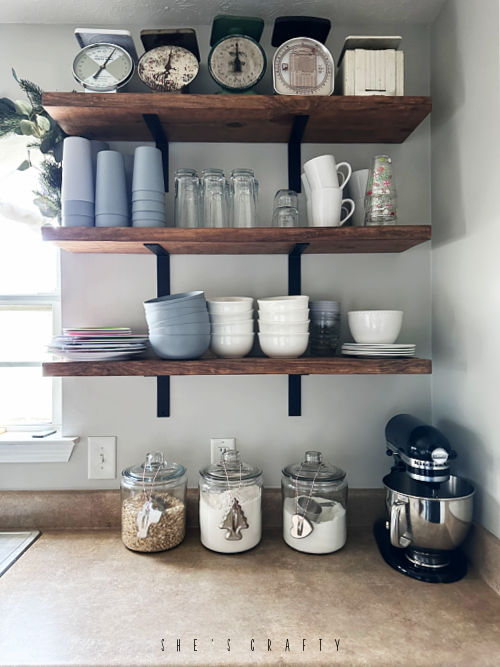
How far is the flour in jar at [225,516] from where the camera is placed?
1289 millimetres

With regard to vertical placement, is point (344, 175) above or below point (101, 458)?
→ above

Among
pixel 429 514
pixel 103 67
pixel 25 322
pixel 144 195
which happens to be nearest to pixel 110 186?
pixel 144 195

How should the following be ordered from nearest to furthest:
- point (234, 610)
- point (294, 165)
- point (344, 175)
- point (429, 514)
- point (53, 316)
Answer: point (234, 610)
point (429, 514)
point (344, 175)
point (294, 165)
point (53, 316)

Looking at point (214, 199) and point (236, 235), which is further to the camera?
point (214, 199)

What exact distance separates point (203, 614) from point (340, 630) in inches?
11.9

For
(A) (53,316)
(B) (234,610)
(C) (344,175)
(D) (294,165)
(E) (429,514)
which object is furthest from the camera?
(A) (53,316)

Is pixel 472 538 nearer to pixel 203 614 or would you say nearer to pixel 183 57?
pixel 203 614

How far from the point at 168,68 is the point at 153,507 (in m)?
1.24

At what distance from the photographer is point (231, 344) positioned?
1.27m

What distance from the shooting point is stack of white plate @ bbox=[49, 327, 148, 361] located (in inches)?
48.6

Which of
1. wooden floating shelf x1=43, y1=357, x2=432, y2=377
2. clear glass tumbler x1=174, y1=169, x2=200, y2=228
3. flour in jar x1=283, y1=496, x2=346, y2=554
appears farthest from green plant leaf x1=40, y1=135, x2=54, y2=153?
flour in jar x1=283, y1=496, x2=346, y2=554

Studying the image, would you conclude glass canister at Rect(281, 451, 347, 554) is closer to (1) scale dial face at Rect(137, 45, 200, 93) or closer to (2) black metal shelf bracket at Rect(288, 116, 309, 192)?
(2) black metal shelf bracket at Rect(288, 116, 309, 192)

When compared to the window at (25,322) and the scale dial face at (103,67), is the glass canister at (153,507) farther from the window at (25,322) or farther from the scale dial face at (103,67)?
the scale dial face at (103,67)

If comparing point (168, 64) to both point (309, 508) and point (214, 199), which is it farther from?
point (309, 508)
